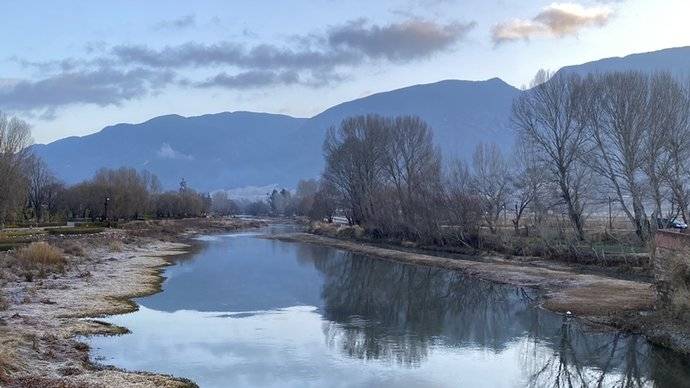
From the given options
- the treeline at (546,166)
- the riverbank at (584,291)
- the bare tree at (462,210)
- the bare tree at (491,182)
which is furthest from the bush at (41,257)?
the bare tree at (491,182)

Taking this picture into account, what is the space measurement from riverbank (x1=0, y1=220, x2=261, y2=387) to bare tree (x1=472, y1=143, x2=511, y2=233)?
1216 inches

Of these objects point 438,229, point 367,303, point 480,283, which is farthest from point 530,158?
point 367,303

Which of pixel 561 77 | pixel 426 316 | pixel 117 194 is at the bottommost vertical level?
pixel 426 316

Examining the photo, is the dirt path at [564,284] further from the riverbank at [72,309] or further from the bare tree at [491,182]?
the riverbank at [72,309]

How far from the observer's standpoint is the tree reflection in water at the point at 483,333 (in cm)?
1930

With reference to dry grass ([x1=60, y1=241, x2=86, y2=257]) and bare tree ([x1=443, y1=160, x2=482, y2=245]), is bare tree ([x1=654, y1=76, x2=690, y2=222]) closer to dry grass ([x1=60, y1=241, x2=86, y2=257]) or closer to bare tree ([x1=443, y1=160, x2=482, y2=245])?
bare tree ([x1=443, y1=160, x2=482, y2=245])

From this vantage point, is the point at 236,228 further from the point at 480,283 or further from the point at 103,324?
the point at 103,324

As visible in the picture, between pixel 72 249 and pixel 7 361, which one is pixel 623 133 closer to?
pixel 72 249

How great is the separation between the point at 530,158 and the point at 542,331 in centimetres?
4588

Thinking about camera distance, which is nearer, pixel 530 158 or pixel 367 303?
pixel 367 303

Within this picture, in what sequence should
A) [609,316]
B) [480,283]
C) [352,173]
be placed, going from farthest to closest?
[352,173] → [480,283] → [609,316]

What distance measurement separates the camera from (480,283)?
40188mm

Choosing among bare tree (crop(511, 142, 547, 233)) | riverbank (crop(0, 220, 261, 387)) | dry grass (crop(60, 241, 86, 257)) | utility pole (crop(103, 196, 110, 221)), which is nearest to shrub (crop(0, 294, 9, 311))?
riverbank (crop(0, 220, 261, 387))

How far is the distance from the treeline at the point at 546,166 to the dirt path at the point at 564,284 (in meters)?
8.16
